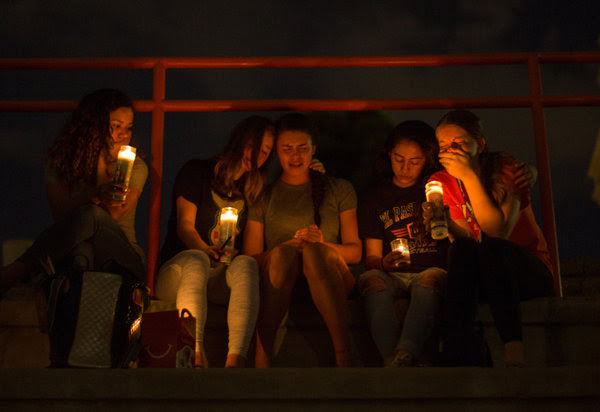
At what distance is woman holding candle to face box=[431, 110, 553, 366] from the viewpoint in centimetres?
243

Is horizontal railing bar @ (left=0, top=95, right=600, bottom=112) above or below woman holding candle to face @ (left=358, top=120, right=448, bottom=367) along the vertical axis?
above

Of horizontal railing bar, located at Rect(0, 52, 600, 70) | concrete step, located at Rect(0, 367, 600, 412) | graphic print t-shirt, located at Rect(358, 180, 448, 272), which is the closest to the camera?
concrete step, located at Rect(0, 367, 600, 412)

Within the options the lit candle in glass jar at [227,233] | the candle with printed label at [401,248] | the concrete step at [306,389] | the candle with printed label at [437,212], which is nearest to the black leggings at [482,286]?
the candle with printed label at [437,212]

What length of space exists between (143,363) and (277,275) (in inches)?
→ 25.3

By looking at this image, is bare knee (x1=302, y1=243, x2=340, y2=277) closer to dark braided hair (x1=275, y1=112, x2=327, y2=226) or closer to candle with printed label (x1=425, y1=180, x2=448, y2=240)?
candle with printed label (x1=425, y1=180, x2=448, y2=240)

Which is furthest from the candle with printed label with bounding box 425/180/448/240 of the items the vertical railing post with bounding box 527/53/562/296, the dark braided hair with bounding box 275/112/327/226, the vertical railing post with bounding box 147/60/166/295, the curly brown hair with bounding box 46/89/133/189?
the curly brown hair with bounding box 46/89/133/189

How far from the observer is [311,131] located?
3.45m

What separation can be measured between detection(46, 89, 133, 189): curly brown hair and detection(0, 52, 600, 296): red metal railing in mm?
309

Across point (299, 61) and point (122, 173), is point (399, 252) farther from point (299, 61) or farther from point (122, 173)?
point (299, 61)

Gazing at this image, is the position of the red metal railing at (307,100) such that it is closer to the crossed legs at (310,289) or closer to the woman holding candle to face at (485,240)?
the woman holding candle to face at (485,240)

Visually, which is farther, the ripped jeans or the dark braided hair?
the dark braided hair

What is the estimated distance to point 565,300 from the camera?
2668 millimetres

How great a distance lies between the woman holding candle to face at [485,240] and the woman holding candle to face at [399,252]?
0.16 m

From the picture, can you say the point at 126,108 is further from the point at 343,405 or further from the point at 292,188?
the point at 343,405
